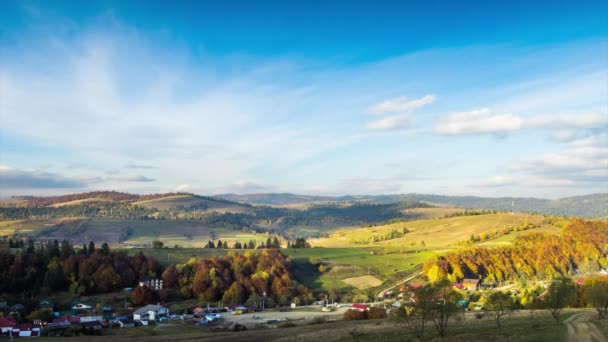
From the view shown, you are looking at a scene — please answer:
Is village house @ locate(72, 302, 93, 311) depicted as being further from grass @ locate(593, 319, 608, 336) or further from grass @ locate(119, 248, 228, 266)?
grass @ locate(593, 319, 608, 336)

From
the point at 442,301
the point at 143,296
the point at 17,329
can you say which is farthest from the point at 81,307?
the point at 442,301

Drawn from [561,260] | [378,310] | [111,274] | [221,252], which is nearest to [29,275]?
[111,274]

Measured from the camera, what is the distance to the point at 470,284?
6329 inches

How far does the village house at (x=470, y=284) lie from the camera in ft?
521

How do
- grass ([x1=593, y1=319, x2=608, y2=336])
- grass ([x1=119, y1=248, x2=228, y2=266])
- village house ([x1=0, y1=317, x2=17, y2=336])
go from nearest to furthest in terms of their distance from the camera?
grass ([x1=593, y1=319, x2=608, y2=336]), village house ([x1=0, y1=317, x2=17, y2=336]), grass ([x1=119, y1=248, x2=228, y2=266])

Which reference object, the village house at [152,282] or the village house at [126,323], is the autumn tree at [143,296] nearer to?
the village house at [152,282]

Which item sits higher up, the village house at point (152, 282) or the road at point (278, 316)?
the village house at point (152, 282)

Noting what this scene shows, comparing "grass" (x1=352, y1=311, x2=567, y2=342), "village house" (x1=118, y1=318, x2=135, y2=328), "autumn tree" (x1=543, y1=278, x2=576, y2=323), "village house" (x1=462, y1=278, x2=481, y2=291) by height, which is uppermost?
"autumn tree" (x1=543, y1=278, x2=576, y2=323)

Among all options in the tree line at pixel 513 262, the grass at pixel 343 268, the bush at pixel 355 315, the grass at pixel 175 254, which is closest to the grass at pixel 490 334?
the bush at pixel 355 315

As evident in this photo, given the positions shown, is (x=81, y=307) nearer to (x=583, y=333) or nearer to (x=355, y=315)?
(x=355, y=315)

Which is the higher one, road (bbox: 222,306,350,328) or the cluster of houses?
the cluster of houses

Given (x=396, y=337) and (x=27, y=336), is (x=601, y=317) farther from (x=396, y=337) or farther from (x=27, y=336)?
(x=27, y=336)

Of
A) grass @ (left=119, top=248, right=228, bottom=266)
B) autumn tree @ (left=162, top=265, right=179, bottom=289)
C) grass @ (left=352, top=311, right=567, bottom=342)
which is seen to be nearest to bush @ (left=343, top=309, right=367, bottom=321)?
grass @ (left=352, top=311, right=567, bottom=342)

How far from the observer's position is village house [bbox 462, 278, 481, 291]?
6249 inches
